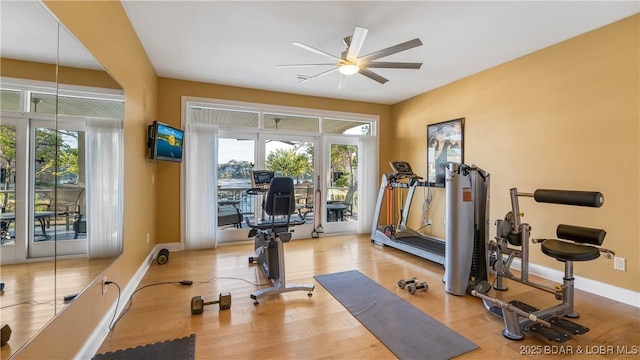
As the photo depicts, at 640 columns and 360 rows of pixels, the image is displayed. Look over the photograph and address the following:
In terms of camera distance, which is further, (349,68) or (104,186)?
(349,68)

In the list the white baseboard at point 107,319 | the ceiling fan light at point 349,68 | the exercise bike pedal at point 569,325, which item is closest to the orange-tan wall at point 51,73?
the white baseboard at point 107,319

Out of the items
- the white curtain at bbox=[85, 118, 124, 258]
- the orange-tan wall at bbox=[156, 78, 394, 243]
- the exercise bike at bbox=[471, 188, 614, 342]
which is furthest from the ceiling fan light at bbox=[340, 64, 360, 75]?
the orange-tan wall at bbox=[156, 78, 394, 243]

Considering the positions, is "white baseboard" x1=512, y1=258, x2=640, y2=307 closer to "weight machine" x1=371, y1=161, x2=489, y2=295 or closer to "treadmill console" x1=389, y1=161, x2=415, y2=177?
"weight machine" x1=371, y1=161, x2=489, y2=295

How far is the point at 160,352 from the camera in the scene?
1.94 m

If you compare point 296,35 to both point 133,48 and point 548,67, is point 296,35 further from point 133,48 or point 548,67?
point 548,67

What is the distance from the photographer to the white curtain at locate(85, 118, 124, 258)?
73.5 inches

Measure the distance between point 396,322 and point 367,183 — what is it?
3.54 metres

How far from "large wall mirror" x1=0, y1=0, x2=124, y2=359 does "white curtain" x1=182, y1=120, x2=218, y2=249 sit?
7.91 feet

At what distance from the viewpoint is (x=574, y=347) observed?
2.05 metres

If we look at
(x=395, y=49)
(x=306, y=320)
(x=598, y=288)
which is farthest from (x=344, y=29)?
(x=598, y=288)

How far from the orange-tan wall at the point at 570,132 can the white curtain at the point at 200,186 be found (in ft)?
13.5

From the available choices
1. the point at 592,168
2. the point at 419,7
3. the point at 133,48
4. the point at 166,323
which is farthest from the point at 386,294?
the point at 133,48

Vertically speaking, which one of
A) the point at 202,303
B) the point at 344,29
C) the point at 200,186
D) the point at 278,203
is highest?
the point at 344,29

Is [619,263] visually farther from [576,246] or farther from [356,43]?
[356,43]
